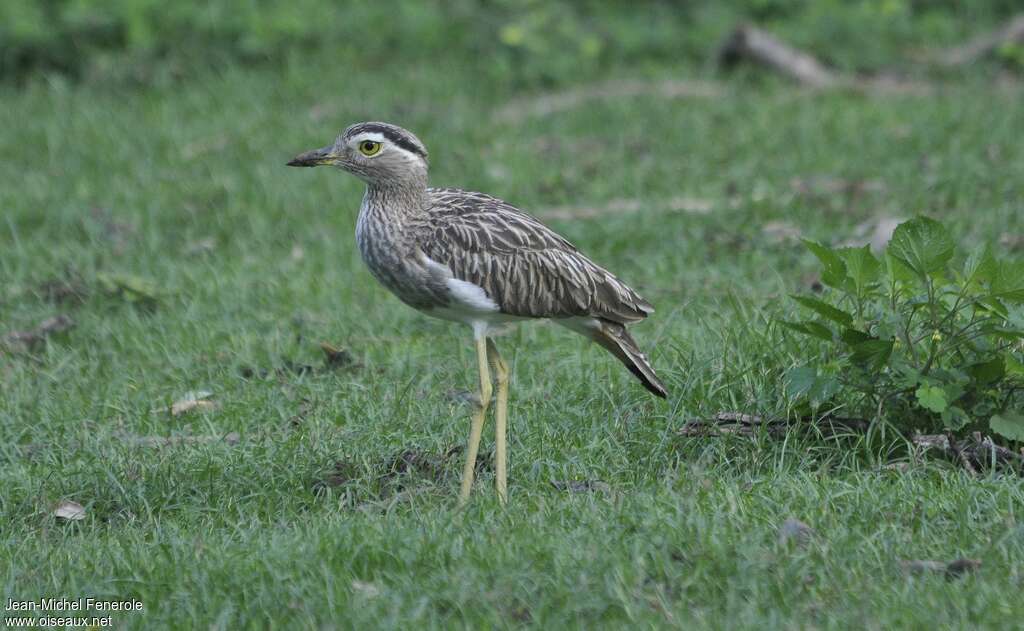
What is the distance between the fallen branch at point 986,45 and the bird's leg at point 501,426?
7.90 meters

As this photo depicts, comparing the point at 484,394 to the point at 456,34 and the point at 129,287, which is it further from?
the point at 456,34

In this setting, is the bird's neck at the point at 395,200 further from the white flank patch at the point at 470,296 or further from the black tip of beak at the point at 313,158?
the white flank patch at the point at 470,296

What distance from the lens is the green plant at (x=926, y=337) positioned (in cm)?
540

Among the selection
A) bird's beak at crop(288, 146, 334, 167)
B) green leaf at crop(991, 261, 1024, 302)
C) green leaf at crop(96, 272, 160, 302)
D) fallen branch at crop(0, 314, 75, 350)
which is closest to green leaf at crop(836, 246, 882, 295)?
green leaf at crop(991, 261, 1024, 302)

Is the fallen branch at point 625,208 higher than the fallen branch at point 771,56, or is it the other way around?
the fallen branch at point 771,56

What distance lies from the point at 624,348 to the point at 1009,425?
1575 mm

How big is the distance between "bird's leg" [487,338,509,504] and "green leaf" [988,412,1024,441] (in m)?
1.91

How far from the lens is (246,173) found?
10.4 m

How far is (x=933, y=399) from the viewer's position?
5.53 meters

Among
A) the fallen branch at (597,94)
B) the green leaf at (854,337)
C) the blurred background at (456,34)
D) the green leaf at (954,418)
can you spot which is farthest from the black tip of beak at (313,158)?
the blurred background at (456,34)

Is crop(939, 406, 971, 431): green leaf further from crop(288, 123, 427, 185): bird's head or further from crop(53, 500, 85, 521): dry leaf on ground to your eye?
crop(53, 500, 85, 521): dry leaf on ground

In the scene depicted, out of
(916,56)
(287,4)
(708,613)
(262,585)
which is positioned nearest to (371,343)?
(262,585)

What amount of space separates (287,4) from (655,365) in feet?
25.4

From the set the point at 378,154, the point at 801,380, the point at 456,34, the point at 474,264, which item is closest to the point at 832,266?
the point at 801,380
